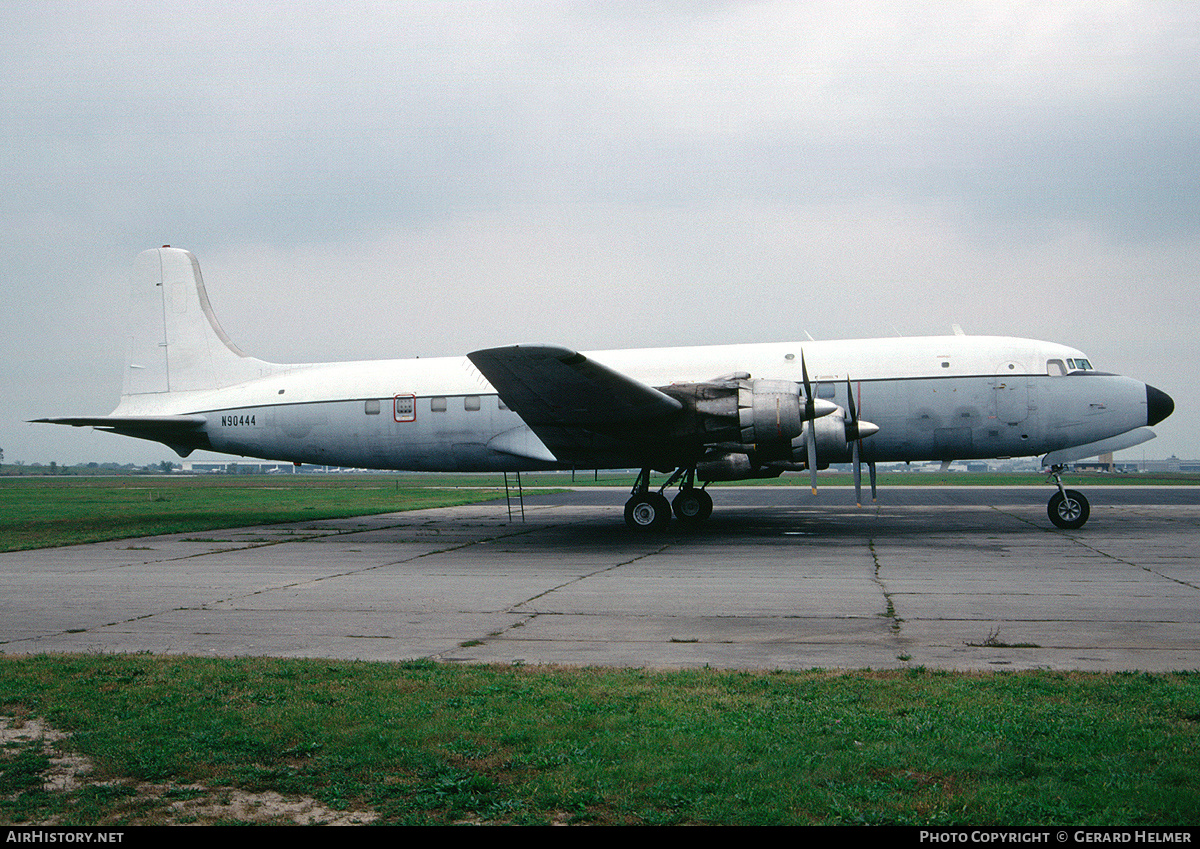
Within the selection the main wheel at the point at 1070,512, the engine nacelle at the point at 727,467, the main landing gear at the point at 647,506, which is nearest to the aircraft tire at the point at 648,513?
the main landing gear at the point at 647,506

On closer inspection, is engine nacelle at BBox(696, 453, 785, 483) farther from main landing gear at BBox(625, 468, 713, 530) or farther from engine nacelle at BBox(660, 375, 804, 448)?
main landing gear at BBox(625, 468, 713, 530)

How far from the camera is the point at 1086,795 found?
404 cm

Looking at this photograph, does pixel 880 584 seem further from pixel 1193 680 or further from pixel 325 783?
pixel 325 783

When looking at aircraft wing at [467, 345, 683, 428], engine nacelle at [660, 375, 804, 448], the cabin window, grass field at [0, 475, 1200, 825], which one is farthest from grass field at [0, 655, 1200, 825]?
the cabin window

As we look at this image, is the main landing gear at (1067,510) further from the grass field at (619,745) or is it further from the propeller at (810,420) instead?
the grass field at (619,745)

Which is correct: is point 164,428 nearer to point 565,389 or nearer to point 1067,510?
point 565,389

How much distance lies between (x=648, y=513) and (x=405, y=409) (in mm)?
6655

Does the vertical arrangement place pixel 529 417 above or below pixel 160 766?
above

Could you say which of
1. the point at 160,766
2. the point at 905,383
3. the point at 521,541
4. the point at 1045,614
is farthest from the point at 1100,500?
the point at 160,766

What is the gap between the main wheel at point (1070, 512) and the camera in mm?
18922

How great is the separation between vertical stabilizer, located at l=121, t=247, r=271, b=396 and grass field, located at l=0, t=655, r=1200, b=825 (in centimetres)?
1788

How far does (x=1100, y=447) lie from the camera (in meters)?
18.8

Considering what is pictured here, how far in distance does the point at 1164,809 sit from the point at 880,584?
7.55 m

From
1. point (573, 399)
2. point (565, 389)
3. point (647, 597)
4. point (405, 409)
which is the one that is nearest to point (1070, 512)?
point (573, 399)
